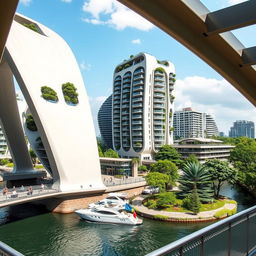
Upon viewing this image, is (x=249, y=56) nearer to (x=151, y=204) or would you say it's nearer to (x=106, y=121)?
(x=151, y=204)

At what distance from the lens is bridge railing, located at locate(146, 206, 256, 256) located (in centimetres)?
245

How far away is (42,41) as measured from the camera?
29.2 metres

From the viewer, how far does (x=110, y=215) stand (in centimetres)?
2184

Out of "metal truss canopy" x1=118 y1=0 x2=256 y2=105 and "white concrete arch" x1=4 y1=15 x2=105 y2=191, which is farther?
"white concrete arch" x1=4 y1=15 x2=105 y2=191

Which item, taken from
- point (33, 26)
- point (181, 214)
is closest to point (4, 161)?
point (33, 26)

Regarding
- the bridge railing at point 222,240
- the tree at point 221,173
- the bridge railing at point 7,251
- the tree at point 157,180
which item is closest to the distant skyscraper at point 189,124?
the tree at point 221,173

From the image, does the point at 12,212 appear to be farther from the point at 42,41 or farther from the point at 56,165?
the point at 42,41

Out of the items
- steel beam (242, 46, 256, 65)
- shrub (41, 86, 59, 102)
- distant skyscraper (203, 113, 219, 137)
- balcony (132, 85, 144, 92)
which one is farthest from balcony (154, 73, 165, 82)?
distant skyscraper (203, 113, 219, 137)

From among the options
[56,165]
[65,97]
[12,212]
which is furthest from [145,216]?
[65,97]

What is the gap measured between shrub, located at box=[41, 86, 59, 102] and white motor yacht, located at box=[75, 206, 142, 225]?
1201cm

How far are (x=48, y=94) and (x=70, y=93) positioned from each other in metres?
2.73

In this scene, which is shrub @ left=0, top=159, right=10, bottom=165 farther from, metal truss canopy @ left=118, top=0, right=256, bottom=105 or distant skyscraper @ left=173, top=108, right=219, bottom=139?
distant skyscraper @ left=173, top=108, right=219, bottom=139

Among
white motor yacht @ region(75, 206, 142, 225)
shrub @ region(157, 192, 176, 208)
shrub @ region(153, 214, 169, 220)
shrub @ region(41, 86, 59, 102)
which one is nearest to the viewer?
white motor yacht @ region(75, 206, 142, 225)

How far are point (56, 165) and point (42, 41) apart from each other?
13.9 meters
